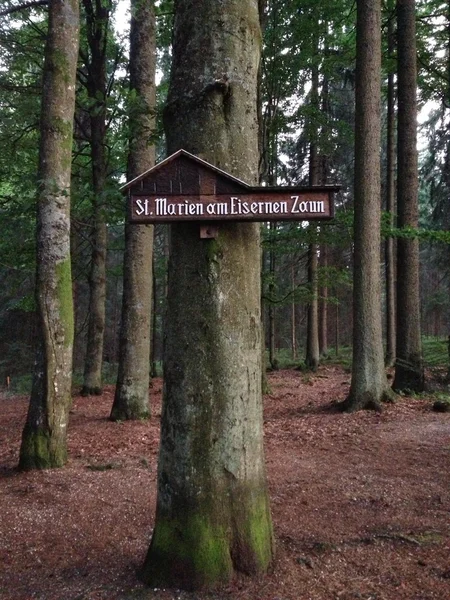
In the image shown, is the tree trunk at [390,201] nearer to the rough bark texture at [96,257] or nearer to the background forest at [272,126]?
the background forest at [272,126]

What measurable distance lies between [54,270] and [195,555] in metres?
4.16

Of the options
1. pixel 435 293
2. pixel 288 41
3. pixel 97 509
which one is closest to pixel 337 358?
pixel 435 293

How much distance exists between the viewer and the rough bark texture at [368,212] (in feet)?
32.3

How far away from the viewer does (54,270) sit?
6215 mm

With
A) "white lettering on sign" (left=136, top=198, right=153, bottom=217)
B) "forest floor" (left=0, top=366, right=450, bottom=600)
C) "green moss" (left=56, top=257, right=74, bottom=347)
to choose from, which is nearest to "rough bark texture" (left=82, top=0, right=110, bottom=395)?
"forest floor" (left=0, top=366, right=450, bottom=600)

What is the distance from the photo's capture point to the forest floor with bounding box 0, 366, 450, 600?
329cm

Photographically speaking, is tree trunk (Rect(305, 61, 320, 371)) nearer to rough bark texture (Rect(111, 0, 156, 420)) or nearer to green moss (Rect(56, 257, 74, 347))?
rough bark texture (Rect(111, 0, 156, 420))

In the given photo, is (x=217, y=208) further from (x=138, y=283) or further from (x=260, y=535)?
(x=138, y=283)

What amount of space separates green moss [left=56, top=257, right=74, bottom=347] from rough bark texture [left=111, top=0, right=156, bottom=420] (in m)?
3.14

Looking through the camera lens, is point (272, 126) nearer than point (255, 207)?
No

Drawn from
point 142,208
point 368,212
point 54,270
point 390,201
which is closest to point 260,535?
point 142,208

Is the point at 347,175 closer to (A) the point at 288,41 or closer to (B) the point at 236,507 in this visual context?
(A) the point at 288,41

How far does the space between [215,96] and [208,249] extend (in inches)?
39.3

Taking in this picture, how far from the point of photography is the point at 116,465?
653 centimetres
